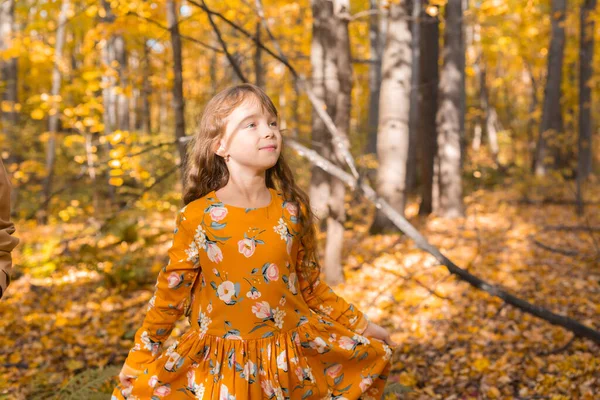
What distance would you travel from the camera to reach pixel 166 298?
6.66 ft

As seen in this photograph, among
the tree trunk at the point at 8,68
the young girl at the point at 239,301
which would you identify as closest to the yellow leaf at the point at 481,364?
the young girl at the point at 239,301

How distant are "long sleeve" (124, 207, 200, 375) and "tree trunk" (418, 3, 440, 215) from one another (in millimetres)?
7654

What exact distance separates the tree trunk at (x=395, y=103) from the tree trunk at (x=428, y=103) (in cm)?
232

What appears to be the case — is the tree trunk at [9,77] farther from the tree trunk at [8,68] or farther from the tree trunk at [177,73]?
the tree trunk at [177,73]

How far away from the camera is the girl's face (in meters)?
2.02

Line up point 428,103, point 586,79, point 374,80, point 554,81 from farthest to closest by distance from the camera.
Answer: point 374,80 → point 554,81 → point 586,79 → point 428,103

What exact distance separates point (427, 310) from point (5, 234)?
391 centimetres

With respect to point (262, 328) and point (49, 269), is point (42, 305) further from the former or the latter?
point (262, 328)

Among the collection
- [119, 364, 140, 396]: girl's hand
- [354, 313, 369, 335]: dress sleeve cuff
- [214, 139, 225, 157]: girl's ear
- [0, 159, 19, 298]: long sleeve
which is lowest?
[119, 364, 140, 396]: girl's hand

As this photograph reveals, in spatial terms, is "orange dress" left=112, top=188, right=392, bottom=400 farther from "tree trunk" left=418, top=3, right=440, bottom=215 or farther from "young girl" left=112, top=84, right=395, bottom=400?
"tree trunk" left=418, top=3, right=440, bottom=215

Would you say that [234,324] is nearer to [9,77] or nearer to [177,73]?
[177,73]

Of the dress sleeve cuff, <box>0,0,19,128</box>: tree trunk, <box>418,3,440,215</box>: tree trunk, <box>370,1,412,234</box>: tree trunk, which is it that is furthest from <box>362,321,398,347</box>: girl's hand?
<box>0,0,19,128</box>: tree trunk

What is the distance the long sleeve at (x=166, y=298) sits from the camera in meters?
2.02

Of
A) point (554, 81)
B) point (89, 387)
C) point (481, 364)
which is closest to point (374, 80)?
point (554, 81)
